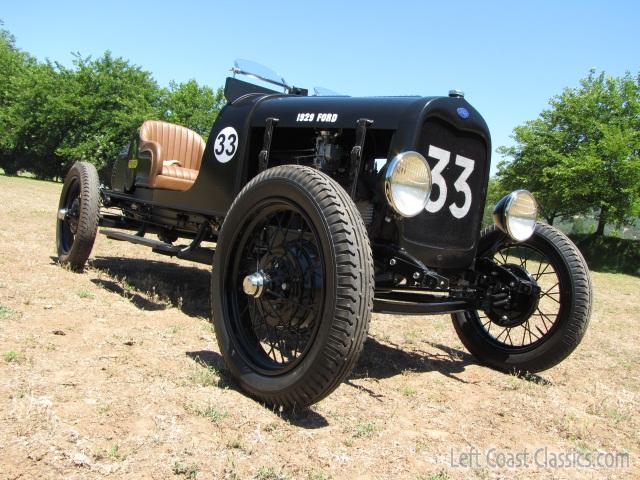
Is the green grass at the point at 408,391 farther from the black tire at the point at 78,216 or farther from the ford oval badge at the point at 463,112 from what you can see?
the black tire at the point at 78,216

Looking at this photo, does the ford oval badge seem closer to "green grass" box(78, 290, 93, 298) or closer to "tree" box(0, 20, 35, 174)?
"green grass" box(78, 290, 93, 298)

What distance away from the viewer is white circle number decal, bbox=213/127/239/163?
13.5 ft

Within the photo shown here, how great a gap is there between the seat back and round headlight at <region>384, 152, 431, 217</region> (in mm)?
3488

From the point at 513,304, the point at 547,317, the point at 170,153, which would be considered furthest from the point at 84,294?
the point at 547,317

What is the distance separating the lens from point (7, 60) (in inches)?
1425

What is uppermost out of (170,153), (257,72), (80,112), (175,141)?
(80,112)

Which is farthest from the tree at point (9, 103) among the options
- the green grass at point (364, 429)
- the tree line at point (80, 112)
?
the green grass at point (364, 429)

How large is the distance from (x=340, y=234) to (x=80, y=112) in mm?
33117

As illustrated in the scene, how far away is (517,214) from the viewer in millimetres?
3541

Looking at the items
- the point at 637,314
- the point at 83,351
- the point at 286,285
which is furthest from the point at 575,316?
the point at 637,314

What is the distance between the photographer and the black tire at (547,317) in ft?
11.5

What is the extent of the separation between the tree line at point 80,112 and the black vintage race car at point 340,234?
90.1 ft

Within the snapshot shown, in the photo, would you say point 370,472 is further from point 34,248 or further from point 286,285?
point 34,248

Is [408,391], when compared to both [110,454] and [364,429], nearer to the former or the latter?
[364,429]
